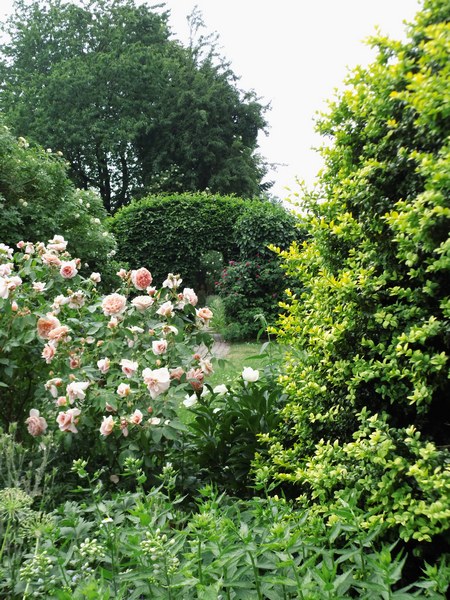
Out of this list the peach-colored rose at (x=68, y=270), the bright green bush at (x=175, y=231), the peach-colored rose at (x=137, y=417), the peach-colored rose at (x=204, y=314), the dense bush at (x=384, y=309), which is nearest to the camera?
the dense bush at (x=384, y=309)

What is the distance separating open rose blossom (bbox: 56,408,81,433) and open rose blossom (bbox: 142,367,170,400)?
1.20ft

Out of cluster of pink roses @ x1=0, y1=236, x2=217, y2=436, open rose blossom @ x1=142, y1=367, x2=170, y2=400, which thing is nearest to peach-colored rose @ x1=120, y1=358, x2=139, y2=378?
cluster of pink roses @ x1=0, y1=236, x2=217, y2=436

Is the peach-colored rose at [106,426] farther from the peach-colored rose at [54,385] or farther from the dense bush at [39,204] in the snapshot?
the dense bush at [39,204]

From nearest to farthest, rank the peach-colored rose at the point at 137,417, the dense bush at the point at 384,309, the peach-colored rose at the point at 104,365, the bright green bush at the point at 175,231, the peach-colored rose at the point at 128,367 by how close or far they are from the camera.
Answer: the dense bush at the point at 384,309, the peach-colored rose at the point at 137,417, the peach-colored rose at the point at 128,367, the peach-colored rose at the point at 104,365, the bright green bush at the point at 175,231

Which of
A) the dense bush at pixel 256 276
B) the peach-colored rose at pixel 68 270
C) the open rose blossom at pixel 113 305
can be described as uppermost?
the dense bush at pixel 256 276

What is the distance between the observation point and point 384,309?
201cm

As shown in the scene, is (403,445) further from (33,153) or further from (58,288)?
(33,153)

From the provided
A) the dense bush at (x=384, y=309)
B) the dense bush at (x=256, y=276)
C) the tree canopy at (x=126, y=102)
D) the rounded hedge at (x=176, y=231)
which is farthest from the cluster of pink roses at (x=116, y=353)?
the tree canopy at (x=126, y=102)

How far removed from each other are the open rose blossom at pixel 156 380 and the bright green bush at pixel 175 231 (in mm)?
12070

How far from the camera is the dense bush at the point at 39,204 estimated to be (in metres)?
8.52

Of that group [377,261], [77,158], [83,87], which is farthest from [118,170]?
[377,261]

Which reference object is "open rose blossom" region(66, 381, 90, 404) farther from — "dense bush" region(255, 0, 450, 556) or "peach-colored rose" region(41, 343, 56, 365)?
"dense bush" region(255, 0, 450, 556)

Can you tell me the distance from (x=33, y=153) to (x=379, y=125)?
8.18 meters

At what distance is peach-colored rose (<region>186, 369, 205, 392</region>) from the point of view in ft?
10.1
